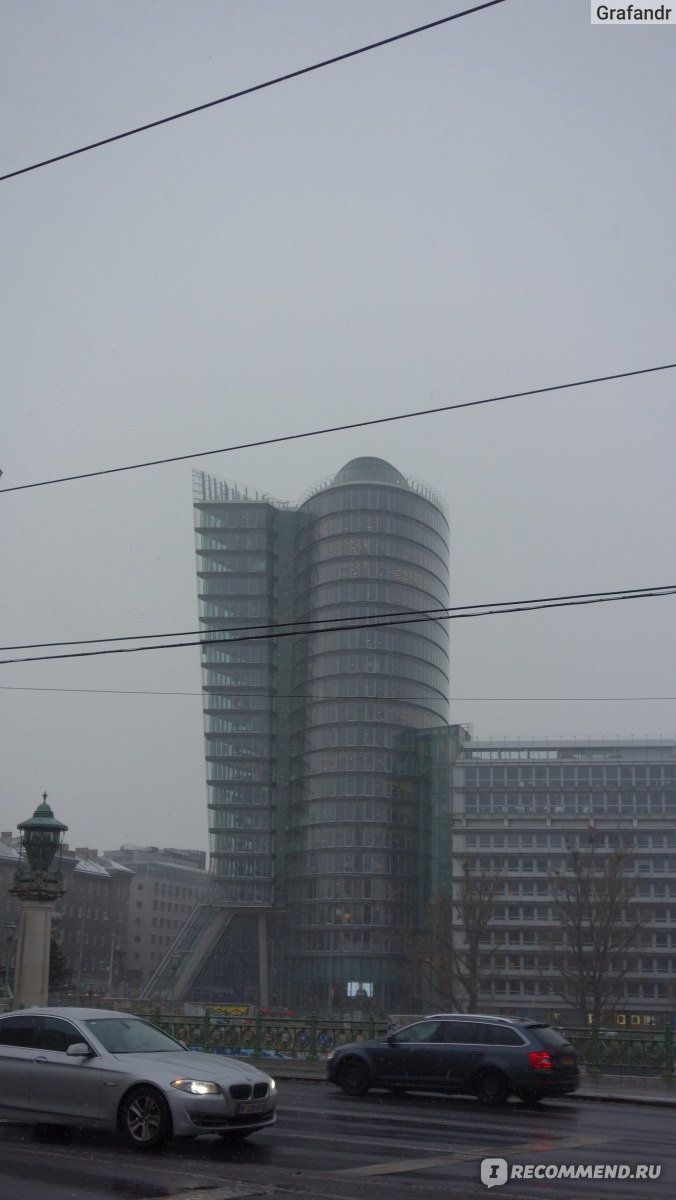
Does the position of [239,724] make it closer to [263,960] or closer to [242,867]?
[242,867]

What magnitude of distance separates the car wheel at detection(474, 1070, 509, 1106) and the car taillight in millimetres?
545

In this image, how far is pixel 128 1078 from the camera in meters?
12.4

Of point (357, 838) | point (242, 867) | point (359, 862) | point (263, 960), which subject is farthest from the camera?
point (242, 867)

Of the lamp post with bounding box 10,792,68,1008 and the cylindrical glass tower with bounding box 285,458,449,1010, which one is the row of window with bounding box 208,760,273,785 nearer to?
the cylindrical glass tower with bounding box 285,458,449,1010

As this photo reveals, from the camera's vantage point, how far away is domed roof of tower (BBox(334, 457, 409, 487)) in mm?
140750

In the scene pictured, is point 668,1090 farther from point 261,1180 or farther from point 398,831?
point 398,831

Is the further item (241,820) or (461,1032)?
(241,820)

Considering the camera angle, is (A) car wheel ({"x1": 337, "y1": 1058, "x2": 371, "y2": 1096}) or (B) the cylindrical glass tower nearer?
(A) car wheel ({"x1": 337, "y1": 1058, "x2": 371, "y2": 1096})

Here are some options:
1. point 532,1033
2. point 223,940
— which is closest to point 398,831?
point 223,940

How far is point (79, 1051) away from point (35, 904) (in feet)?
74.8

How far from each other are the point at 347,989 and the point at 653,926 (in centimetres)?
3105

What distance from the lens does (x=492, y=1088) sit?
63.3ft

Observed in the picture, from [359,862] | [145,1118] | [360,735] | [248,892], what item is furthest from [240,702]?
[145,1118]

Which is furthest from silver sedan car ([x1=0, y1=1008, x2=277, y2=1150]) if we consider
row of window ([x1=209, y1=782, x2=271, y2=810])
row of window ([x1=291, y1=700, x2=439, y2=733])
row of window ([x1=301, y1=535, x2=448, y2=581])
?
row of window ([x1=301, y1=535, x2=448, y2=581])
